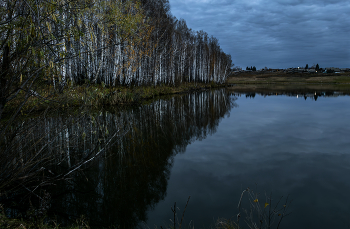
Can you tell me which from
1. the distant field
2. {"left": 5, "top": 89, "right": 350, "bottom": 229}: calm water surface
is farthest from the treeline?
the distant field

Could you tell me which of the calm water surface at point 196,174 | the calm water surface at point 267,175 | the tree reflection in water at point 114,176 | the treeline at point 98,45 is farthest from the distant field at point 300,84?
the tree reflection in water at point 114,176

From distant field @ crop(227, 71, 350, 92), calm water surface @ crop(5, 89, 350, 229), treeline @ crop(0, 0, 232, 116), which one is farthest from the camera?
distant field @ crop(227, 71, 350, 92)

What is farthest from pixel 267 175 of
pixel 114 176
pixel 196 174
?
pixel 114 176

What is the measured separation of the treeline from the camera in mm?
3518

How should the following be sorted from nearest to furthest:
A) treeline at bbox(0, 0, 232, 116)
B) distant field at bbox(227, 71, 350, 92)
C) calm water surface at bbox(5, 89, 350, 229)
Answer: treeline at bbox(0, 0, 232, 116) < calm water surface at bbox(5, 89, 350, 229) < distant field at bbox(227, 71, 350, 92)

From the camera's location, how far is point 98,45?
731 inches

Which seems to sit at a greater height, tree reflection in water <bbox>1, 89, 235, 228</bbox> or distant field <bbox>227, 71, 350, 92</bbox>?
distant field <bbox>227, 71, 350, 92</bbox>

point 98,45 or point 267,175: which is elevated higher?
point 98,45

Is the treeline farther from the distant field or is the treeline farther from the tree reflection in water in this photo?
the distant field

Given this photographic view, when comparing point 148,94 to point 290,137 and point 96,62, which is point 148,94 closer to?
point 96,62

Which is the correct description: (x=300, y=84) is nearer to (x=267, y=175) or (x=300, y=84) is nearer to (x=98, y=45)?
(x=98, y=45)

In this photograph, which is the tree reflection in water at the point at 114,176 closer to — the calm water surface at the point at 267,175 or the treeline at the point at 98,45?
the calm water surface at the point at 267,175

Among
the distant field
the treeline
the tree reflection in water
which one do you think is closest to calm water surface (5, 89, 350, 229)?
the tree reflection in water

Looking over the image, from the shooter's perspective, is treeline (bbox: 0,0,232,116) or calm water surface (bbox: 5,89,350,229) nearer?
treeline (bbox: 0,0,232,116)
